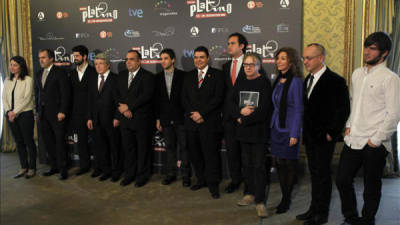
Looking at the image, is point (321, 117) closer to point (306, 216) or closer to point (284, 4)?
point (306, 216)

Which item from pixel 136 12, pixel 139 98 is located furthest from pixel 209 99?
pixel 136 12

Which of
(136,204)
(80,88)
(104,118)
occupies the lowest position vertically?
(136,204)

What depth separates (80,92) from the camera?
14.9ft

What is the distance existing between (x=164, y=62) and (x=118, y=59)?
1.13 meters

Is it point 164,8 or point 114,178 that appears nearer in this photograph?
point 114,178

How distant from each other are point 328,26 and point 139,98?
248cm

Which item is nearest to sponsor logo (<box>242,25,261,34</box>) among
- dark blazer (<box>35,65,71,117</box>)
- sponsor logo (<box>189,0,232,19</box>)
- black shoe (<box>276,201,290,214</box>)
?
sponsor logo (<box>189,0,232,19</box>)

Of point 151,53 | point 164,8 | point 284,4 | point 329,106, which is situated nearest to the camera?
point 329,106

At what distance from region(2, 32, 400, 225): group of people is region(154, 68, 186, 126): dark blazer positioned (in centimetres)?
1

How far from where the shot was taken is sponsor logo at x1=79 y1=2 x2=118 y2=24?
4.95 meters

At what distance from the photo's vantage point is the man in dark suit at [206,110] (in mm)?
3775

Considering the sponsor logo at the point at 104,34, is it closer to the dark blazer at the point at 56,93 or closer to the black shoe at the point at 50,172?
the dark blazer at the point at 56,93

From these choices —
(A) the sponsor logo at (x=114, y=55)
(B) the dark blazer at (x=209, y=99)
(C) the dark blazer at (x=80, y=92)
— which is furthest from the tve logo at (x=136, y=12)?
(B) the dark blazer at (x=209, y=99)

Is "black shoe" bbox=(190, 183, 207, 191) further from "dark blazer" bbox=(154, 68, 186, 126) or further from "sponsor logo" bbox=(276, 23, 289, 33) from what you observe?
"sponsor logo" bbox=(276, 23, 289, 33)
